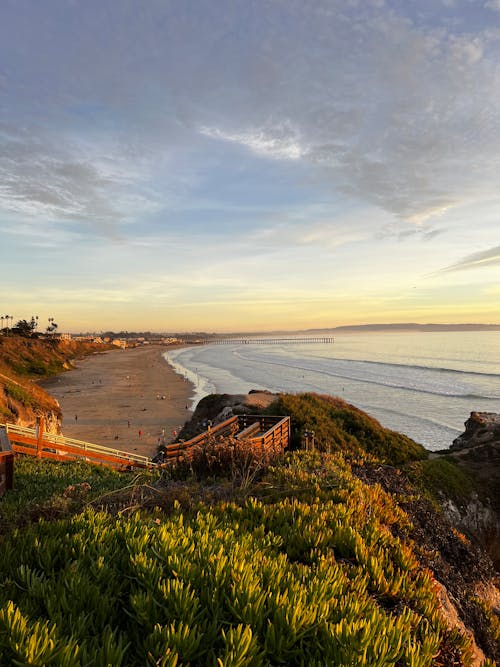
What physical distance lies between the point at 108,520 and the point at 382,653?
2718mm

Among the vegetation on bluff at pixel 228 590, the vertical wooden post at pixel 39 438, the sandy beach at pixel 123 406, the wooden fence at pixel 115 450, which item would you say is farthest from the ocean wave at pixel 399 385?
the vegetation on bluff at pixel 228 590

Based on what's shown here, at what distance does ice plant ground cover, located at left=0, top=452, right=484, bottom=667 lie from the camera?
7.51 feet

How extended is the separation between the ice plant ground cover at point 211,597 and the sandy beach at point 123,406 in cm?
2556

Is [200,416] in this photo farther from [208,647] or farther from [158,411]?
[208,647]

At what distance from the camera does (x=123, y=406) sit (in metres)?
47.1

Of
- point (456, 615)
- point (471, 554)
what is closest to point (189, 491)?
point (456, 615)

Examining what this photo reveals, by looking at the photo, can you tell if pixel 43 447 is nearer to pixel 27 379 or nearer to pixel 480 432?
pixel 480 432

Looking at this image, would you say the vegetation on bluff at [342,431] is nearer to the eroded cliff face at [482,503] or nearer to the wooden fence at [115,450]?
the wooden fence at [115,450]

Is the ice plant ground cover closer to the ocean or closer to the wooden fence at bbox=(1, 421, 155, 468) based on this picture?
the wooden fence at bbox=(1, 421, 155, 468)

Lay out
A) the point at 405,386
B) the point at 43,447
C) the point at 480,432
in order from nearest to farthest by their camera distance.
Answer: the point at 43,447 < the point at 480,432 < the point at 405,386

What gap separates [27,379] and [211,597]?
70.9 metres

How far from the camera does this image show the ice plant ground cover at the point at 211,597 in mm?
2289

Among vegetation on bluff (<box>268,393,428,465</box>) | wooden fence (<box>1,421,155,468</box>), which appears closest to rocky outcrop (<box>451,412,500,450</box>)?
vegetation on bluff (<box>268,393,428,465</box>)

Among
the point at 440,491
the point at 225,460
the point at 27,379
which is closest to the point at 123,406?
the point at 27,379
